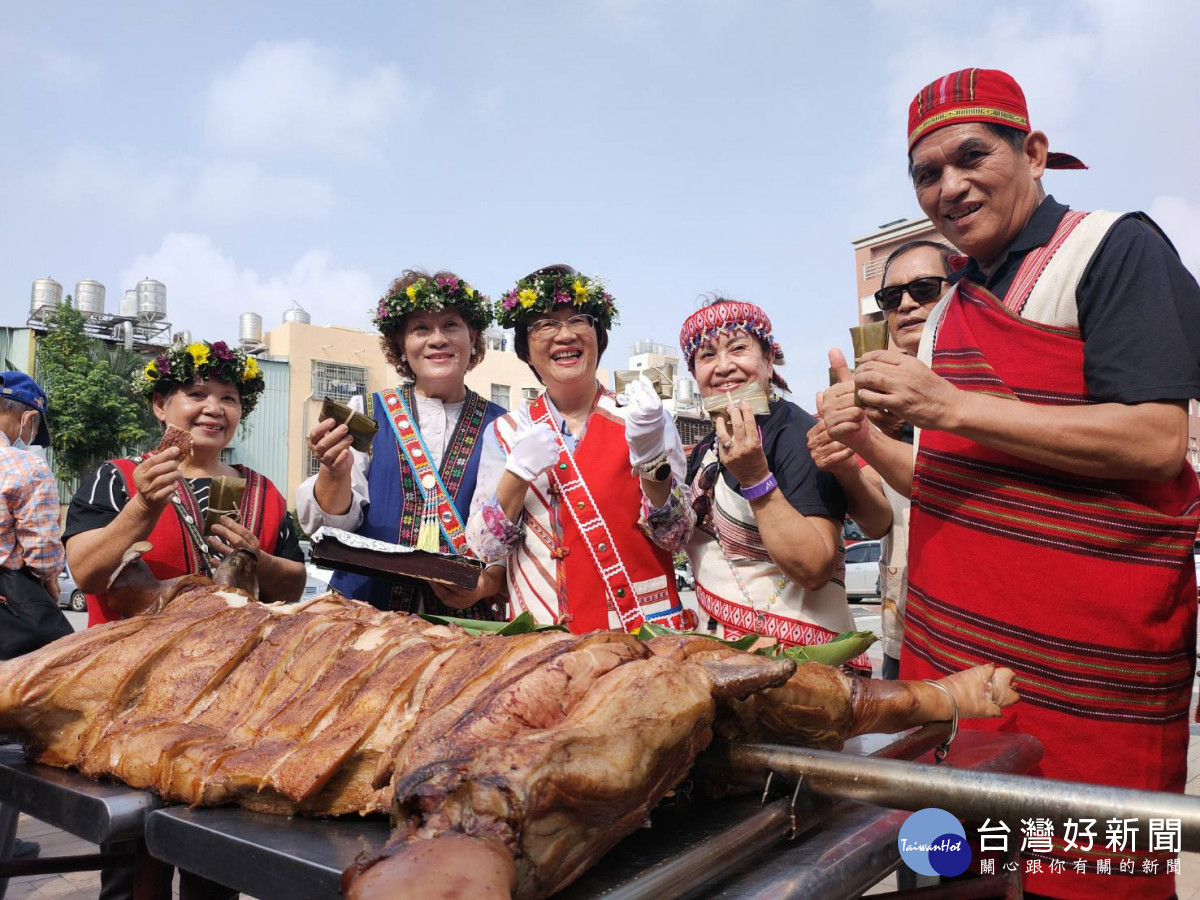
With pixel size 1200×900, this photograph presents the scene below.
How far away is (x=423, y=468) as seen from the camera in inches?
149

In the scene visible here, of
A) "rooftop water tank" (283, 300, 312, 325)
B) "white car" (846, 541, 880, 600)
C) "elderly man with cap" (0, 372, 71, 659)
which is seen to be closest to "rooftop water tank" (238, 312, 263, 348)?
"rooftop water tank" (283, 300, 312, 325)

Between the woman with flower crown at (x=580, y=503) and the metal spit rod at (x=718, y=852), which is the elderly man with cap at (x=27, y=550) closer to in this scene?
the woman with flower crown at (x=580, y=503)

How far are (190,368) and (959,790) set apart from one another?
3.45 metres

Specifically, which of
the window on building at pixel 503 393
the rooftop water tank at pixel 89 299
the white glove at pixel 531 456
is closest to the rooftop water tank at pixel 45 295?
the rooftop water tank at pixel 89 299

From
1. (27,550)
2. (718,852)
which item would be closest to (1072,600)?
(718,852)

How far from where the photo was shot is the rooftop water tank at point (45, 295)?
33.1 metres

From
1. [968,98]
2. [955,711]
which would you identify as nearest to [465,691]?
[955,711]

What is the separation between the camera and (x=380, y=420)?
3963 mm

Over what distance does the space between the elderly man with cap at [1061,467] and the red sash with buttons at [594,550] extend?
1.24 m

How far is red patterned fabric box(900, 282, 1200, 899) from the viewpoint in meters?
1.96

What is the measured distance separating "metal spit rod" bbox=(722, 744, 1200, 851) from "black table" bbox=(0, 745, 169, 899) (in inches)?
45.4

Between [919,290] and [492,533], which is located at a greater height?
[919,290]

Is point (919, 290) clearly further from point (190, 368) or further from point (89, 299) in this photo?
point (89, 299)

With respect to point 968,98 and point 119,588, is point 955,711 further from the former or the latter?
point 119,588
